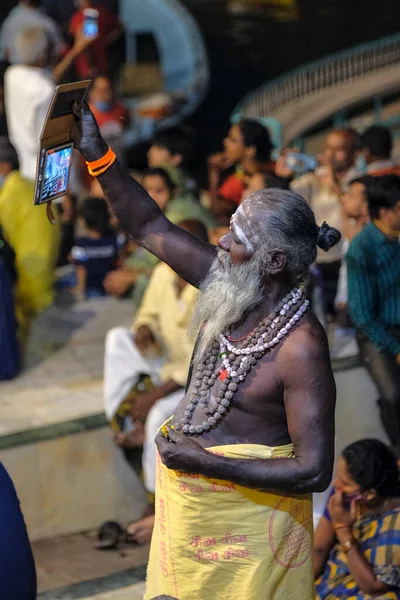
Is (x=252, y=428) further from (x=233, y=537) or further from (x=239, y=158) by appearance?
(x=239, y=158)

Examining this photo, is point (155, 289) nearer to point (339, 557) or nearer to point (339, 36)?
point (339, 557)

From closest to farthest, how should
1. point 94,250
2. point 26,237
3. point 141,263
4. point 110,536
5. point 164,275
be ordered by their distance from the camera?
1. point 110,536
2. point 164,275
3. point 26,237
4. point 141,263
5. point 94,250

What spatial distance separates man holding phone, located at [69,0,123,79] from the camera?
405 inches

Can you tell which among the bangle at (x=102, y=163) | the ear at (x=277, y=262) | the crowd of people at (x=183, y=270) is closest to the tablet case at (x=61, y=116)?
the bangle at (x=102, y=163)

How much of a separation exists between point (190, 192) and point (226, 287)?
13.5 feet

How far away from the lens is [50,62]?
8.70 metres

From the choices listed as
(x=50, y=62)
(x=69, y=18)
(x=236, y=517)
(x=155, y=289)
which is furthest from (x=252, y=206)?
(x=69, y=18)

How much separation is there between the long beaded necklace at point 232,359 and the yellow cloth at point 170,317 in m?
2.48

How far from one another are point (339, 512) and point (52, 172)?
1.79 metres

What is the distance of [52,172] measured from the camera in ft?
11.3

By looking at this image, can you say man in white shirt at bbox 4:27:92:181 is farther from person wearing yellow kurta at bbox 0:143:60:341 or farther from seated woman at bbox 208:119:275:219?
seated woman at bbox 208:119:275:219

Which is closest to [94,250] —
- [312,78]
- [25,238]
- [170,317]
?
[25,238]

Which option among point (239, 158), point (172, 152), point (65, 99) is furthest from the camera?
point (172, 152)

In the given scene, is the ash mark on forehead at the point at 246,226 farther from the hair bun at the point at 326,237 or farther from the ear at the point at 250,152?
the ear at the point at 250,152
